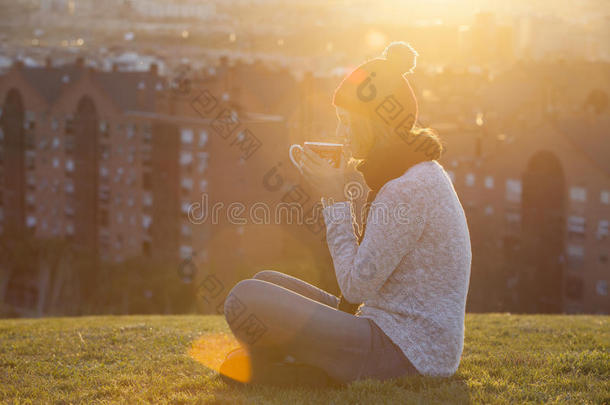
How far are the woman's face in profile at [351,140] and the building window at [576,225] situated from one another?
37.2 meters

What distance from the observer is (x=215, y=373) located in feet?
16.4

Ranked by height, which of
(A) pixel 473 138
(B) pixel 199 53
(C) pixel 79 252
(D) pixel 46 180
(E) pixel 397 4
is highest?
(E) pixel 397 4

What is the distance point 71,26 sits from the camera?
85.4 metres

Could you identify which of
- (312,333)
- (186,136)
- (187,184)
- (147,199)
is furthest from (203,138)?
(312,333)

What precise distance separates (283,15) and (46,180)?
105 ft

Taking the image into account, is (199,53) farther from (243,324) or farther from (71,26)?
(243,324)

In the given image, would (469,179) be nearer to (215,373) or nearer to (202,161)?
(202,161)

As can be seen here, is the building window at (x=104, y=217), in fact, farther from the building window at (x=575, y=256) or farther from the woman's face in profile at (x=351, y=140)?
the woman's face in profile at (x=351, y=140)

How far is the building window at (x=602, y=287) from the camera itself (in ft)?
119

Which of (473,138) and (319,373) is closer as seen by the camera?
(319,373)

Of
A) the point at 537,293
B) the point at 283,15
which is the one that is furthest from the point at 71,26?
the point at 537,293

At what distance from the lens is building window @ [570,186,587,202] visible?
37.7 meters

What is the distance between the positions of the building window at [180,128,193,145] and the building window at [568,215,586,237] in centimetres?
2473

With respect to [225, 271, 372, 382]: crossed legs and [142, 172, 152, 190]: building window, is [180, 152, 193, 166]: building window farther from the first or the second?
[225, 271, 372, 382]: crossed legs
